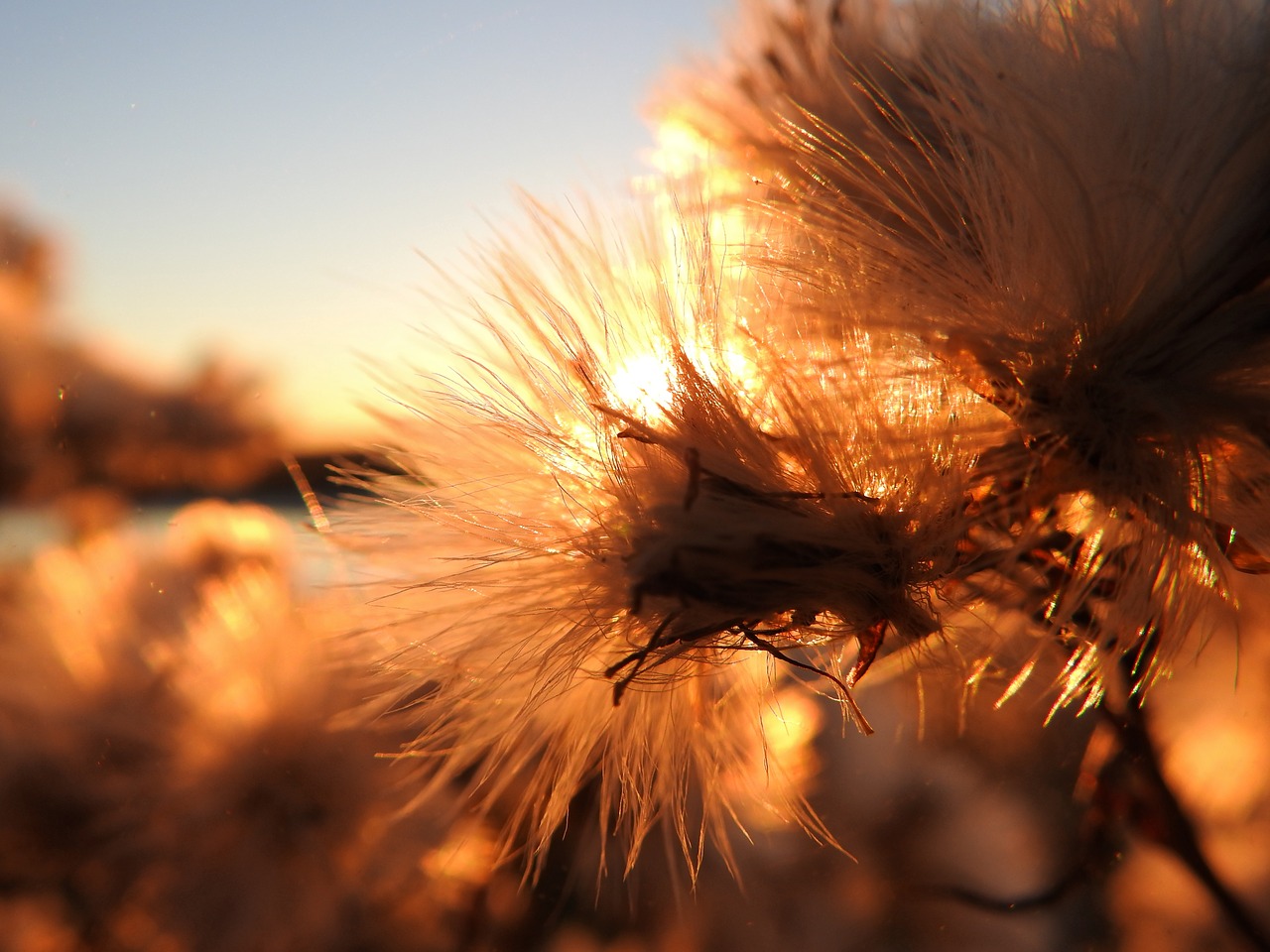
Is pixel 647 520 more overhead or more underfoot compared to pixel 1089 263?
more underfoot

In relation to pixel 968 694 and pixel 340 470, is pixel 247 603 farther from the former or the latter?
pixel 968 694

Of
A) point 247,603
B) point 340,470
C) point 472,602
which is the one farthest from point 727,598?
point 247,603

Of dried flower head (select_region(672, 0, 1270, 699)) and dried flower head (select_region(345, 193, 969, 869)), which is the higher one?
dried flower head (select_region(672, 0, 1270, 699))

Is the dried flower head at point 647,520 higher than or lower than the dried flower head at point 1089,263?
lower
